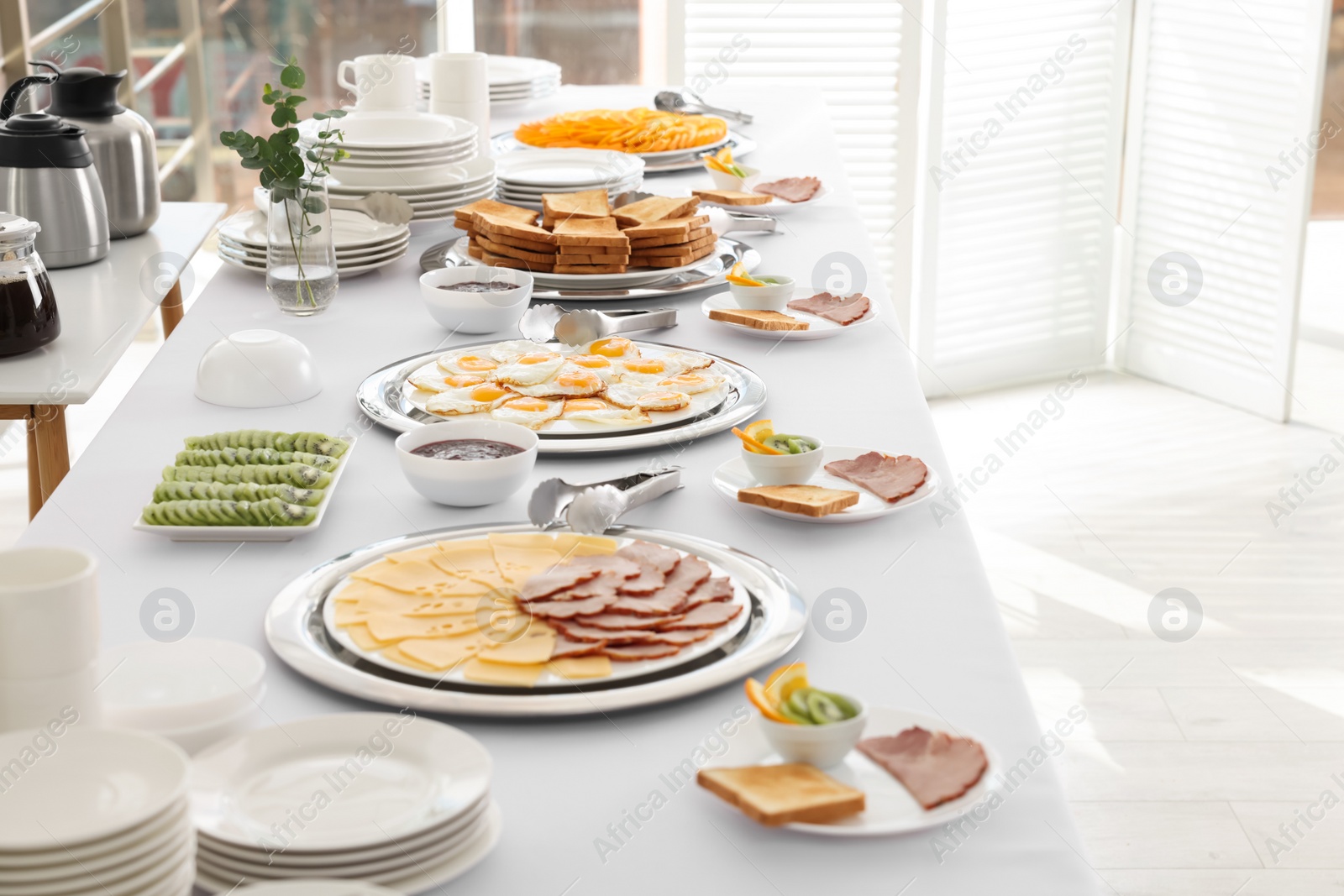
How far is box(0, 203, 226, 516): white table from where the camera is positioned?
180 cm

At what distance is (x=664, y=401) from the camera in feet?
5.03

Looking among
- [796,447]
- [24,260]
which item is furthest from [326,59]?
[796,447]

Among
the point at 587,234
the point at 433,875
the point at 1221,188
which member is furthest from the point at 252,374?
the point at 1221,188

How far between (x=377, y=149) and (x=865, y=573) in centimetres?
132

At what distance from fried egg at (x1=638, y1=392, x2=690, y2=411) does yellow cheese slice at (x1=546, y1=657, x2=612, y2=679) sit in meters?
0.54

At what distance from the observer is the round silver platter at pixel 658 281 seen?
6.39 feet

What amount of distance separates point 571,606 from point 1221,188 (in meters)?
3.53

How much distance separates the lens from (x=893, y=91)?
162 inches

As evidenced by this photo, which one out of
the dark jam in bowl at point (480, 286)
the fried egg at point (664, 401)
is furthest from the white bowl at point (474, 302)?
the fried egg at point (664, 401)

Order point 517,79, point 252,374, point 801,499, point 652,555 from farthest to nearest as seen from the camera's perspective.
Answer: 1. point 517,79
2. point 252,374
3. point 801,499
4. point 652,555

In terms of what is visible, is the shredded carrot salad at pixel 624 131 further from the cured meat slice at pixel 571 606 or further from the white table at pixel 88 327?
the cured meat slice at pixel 571 606

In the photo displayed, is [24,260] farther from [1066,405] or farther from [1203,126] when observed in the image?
[1203,126]

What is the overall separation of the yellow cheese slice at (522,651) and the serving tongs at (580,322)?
78 cm

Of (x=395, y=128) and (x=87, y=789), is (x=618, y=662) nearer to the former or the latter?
(x=87, y=789)
